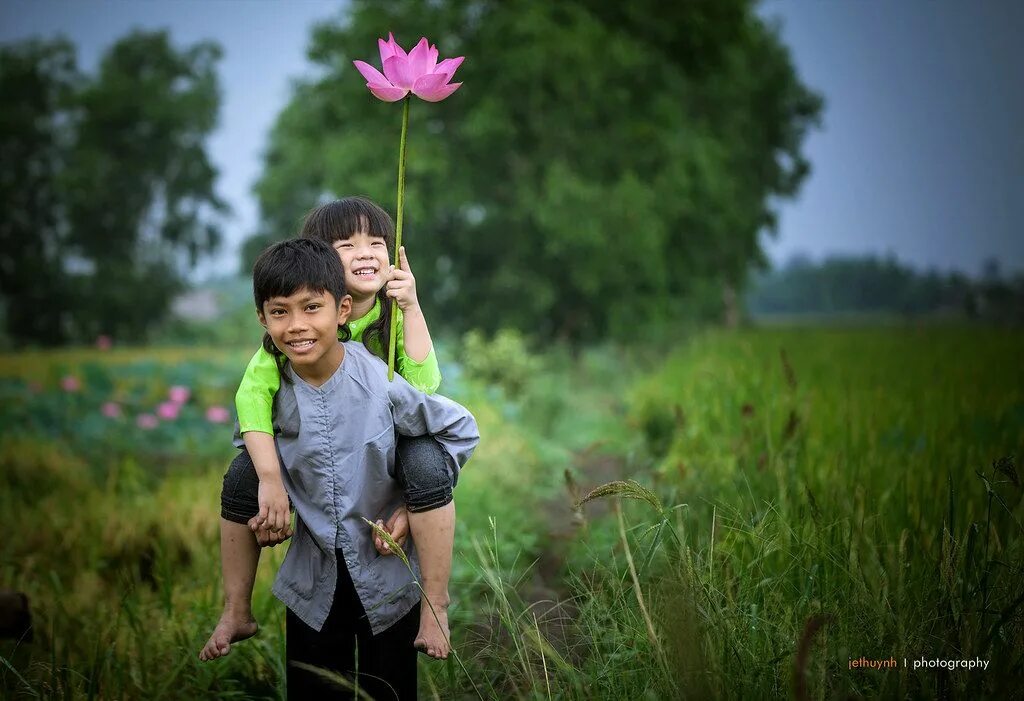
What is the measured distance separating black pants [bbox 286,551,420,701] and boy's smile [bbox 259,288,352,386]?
18.5 inches

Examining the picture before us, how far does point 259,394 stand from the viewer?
179cm

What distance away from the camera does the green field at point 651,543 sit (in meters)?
1.73

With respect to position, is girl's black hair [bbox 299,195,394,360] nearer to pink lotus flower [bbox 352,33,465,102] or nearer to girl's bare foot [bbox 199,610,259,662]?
pink lotus flower [bbox 352,33,465,102]

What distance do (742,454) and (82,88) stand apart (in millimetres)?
20320

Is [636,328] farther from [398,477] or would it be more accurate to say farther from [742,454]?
[398,477]

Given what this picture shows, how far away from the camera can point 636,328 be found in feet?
39.8

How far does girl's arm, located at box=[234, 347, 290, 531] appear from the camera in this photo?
1.72 meters

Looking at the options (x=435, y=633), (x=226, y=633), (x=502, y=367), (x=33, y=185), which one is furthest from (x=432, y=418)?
(x=33, y=185)

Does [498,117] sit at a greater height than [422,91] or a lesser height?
greater

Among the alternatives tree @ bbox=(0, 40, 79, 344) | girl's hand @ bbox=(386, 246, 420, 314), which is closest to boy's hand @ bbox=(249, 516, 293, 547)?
girl's hand @ bbox=(386, 246, 420, 314)

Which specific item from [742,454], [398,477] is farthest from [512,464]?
[398,477]

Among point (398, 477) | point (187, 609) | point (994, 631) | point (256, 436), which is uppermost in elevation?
point (256, 436)

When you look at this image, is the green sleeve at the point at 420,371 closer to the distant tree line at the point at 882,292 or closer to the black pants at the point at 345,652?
the black pants at the point at 345,652

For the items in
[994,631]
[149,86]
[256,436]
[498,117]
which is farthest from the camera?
[149,86]
